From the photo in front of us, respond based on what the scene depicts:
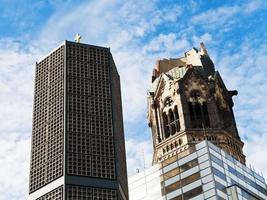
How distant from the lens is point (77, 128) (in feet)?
287

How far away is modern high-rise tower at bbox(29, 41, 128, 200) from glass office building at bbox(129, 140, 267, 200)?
17.6 feet

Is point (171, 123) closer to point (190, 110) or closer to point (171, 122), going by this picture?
point (171, 122)

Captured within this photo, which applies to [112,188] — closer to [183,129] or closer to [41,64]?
[41,64]

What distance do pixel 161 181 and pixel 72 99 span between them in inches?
666

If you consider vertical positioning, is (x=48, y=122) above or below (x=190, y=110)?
below

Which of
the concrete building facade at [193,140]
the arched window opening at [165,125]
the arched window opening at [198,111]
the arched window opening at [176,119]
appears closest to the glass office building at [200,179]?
the concrete building facade at [193,140]

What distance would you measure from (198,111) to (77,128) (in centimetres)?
3556

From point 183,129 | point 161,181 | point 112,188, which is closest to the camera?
point 112,188

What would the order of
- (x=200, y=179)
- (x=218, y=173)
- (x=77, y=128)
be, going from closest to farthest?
(x=200, y=179)
(x=218, y=173)
(x=77, y=128)

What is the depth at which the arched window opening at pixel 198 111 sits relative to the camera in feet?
378

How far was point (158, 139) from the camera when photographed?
385ft

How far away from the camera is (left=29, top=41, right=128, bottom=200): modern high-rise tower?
82062 millimetres

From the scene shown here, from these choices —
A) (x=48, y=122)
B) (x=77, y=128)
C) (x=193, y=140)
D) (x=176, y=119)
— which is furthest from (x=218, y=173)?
(x=176, y=119)

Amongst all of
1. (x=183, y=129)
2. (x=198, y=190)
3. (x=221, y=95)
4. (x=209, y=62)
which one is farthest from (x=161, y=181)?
(x=209, y=62)
